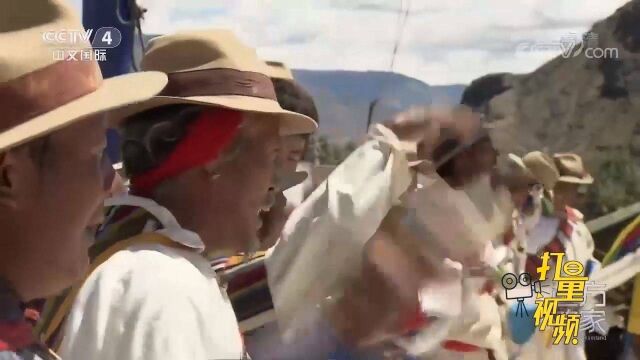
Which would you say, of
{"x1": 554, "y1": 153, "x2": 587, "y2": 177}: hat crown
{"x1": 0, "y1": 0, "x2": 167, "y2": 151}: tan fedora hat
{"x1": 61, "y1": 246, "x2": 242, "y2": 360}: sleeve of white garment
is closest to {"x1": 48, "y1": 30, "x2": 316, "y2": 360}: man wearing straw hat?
{"x1": 61, "y1": 246, "x2": 242, "y2": 360}: sleeve of white garment

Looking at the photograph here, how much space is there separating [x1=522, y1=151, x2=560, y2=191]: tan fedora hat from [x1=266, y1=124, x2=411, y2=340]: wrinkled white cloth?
307 mm

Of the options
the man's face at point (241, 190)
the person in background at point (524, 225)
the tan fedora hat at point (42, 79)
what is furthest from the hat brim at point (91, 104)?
the person in background at point (524, 225)

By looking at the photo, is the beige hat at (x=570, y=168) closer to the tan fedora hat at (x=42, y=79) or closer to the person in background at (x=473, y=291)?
the person in background at (x=473, y=291)

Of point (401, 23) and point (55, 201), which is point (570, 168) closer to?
point (401, 23)

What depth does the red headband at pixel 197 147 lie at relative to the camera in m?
0.78

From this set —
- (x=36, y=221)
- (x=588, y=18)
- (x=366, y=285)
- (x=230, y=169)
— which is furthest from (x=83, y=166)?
(x=588, y=18)

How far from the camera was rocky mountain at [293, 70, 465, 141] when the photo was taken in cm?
91

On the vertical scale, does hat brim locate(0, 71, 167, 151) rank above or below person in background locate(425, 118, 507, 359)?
above

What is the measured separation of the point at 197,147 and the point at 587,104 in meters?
0.59

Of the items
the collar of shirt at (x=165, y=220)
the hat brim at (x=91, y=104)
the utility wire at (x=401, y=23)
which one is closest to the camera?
the hat brim at (x=91, y=104)

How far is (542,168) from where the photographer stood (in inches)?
44.8

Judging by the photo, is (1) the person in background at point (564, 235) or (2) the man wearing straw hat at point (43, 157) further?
(1) the person in background at point (564, 235)

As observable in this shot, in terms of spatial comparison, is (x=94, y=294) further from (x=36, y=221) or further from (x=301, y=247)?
(x=301, y=247)

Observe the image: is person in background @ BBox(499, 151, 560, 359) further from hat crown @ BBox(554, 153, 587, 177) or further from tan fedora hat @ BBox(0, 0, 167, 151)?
tan fedora hat @ BBox(0, 0, 167, 151)
